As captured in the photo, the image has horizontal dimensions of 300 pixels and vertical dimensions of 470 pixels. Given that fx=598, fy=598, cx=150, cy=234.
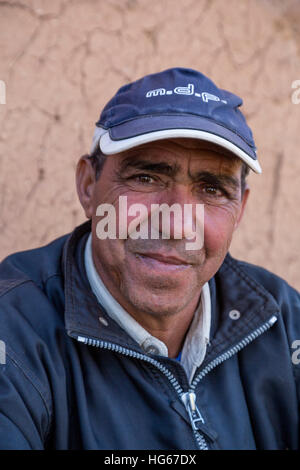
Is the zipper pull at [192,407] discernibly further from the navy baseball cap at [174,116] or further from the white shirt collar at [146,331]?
the navy baseball cap at [174,116]

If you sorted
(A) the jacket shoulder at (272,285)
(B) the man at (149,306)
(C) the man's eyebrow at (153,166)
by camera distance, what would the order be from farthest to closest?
(A) the jacket shoulder at (272,285) → (C) the man's eyebrow at (153,166) → (B) the man at (149,306)

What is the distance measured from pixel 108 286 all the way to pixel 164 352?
279 millimetres

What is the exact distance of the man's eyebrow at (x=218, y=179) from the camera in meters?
1.81

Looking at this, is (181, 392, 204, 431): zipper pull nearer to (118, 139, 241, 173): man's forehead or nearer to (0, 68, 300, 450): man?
(0, 68, 300, 450): man

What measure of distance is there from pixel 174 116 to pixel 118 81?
1155 millimetres

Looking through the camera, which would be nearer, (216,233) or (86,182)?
(216,233)

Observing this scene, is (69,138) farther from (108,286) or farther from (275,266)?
(275,266)

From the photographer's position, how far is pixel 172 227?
5.69 ft

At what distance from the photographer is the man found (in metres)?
1.68
